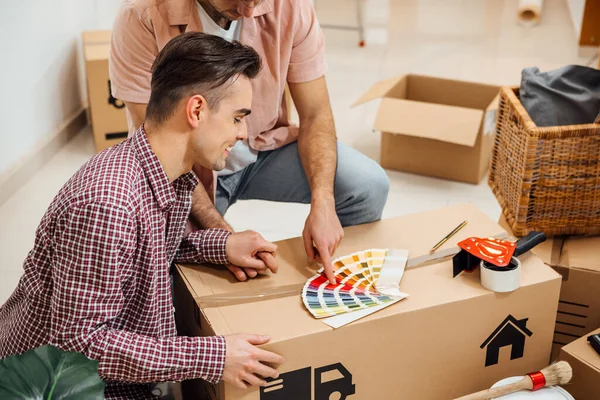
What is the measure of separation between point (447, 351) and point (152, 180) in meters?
0.67

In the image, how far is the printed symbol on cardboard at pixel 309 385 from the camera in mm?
1377

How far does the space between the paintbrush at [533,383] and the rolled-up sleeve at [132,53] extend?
0.98 metres

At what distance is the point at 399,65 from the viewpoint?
13.7 ft

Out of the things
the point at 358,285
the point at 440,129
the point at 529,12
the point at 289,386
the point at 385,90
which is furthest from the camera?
the point at 529,12

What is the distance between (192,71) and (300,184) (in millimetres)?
666

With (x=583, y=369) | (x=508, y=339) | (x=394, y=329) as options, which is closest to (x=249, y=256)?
(x=394, y=329)

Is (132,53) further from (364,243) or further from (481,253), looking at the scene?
(481,253)

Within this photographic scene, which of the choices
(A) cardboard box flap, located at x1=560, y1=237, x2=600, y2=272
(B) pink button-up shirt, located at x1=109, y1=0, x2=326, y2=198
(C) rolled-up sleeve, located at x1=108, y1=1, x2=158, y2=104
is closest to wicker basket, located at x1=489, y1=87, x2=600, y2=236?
(A) cardboard box flap, located at x1=560, y1=237, x2=600, y2=272

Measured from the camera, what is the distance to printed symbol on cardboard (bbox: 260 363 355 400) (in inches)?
54.2

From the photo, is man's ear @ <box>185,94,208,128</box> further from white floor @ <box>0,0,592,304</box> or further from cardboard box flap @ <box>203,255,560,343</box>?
white floor @ <box>0,0,592,304</box>

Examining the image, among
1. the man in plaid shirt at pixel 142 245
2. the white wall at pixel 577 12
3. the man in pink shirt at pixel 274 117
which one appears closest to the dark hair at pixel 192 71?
the man in plaid shirt at pixel 142 245

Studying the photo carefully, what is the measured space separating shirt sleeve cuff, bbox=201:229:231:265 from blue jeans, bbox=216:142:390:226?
0.37m

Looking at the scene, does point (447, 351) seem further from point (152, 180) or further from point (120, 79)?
point (120, 79)

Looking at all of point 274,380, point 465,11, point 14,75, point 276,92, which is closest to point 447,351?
point 274,380
